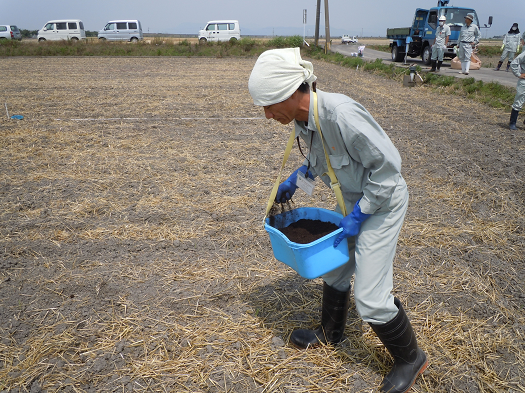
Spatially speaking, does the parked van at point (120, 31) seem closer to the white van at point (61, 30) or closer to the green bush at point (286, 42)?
the white van at point (61, 30)

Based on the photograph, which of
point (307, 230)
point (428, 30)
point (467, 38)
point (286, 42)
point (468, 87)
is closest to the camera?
point (307, 230)

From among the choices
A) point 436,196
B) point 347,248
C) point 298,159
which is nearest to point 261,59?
point 347,248

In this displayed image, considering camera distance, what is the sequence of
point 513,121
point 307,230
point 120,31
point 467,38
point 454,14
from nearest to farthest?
point 307,230, point 513,121, point 467,38, point 454,14, point 120,31

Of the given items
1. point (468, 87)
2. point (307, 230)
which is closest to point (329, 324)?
point (307, 230)

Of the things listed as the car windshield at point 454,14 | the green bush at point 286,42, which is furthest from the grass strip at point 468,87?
the green bush at point 286,42

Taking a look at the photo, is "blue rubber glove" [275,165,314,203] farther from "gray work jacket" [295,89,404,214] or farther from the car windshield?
the car windshield

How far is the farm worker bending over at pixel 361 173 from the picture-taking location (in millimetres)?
1578

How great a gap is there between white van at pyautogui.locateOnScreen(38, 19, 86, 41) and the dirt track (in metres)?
26.0

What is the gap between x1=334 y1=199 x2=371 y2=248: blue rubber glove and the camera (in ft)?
5.46

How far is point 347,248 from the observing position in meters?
1.80

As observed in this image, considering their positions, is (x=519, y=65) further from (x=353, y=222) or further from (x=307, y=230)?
(x=353, y=222)

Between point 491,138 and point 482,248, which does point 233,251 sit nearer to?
point 482,248

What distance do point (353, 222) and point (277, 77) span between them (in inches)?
26.2

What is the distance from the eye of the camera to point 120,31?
28.7 metres
